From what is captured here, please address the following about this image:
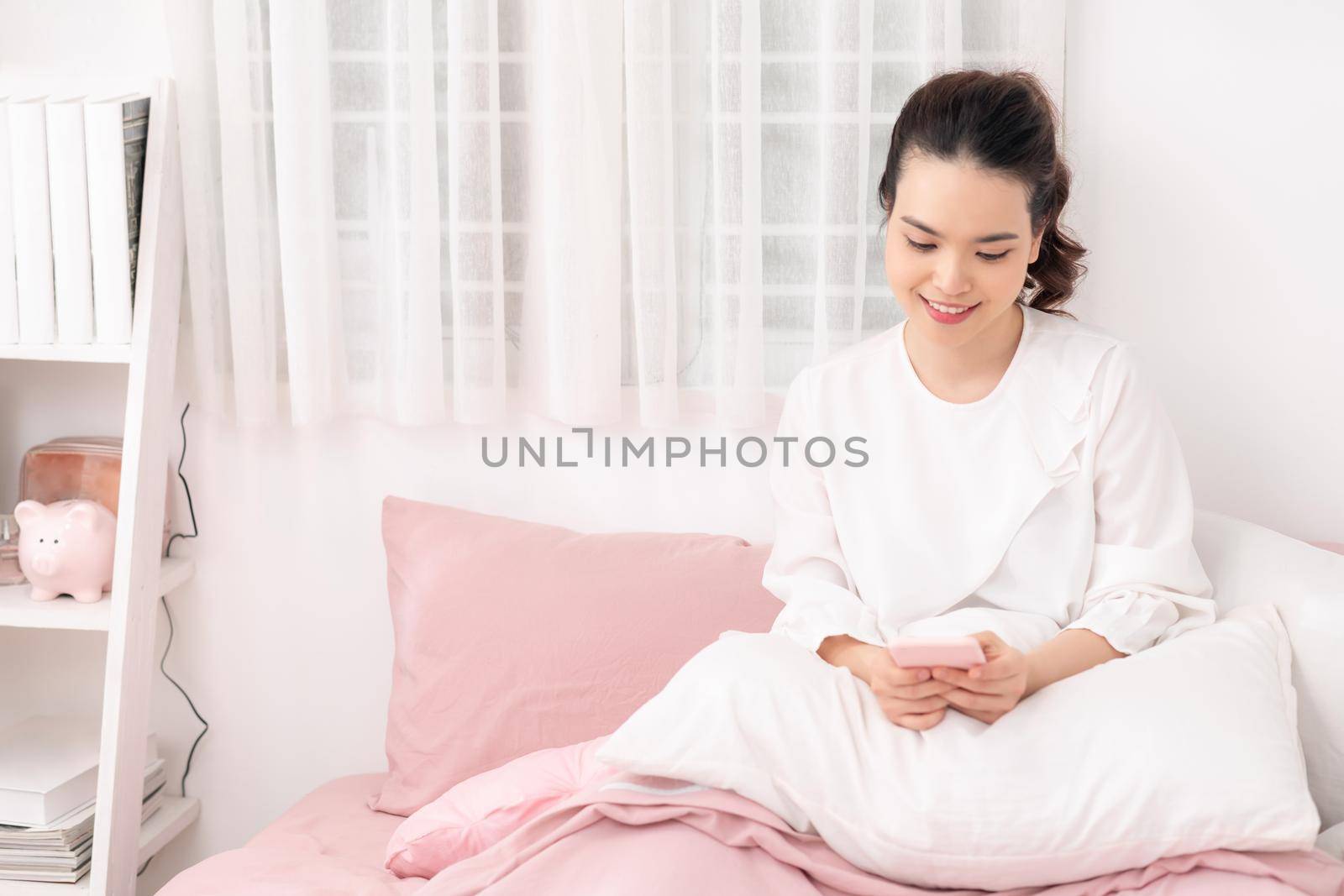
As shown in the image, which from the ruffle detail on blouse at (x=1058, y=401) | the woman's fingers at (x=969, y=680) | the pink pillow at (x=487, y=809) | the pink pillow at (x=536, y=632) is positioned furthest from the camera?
the pink pillow at (x=536, y=632)

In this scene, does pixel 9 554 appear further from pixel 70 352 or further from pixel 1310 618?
pixel 1310 618

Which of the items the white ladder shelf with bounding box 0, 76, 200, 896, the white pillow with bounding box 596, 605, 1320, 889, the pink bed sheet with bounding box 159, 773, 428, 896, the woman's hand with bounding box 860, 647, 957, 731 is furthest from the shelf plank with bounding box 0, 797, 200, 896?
the woman's hand with bounding box 860, 647, 957, 731

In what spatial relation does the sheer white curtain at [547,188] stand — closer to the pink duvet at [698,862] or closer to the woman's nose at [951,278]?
the woman's nose at [951,278]

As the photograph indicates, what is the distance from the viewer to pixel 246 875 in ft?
4.40

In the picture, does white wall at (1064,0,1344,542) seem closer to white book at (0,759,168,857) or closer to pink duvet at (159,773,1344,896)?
pink duvet at (159,773,1344,896)

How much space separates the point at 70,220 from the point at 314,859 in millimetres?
900

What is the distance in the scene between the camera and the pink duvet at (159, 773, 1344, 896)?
3.40 ft

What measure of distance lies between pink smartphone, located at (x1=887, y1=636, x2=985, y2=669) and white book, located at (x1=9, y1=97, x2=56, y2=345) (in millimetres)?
1221

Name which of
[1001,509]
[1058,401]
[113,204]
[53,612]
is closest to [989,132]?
[1058,401]

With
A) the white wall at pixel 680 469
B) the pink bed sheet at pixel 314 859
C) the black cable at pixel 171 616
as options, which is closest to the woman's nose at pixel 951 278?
the white wall at pixel 680 469

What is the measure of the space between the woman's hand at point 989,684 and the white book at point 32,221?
127cm

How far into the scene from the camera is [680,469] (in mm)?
1784

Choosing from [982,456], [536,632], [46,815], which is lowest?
[46,815]

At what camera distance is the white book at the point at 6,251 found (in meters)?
1.57
